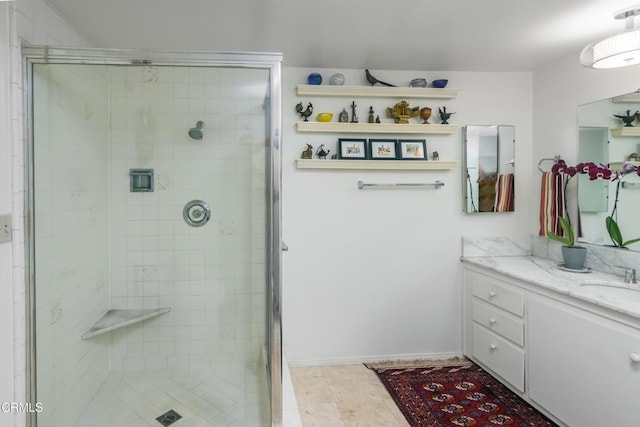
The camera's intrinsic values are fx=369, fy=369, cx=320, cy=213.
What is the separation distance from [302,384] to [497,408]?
1230 mm

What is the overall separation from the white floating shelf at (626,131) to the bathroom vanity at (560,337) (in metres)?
0.87

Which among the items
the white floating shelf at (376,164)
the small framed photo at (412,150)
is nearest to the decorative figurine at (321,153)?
the white floating shelf at (376,164)

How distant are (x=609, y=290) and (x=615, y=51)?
3.98 feet

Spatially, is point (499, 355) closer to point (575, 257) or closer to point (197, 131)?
point (575, 257)

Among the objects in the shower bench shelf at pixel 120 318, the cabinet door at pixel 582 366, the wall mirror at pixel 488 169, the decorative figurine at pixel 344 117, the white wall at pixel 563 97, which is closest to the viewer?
the cabinet door at pixel 582 366

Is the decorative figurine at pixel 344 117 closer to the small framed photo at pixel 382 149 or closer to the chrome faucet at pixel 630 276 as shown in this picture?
the small framed photo at pixel 382 149

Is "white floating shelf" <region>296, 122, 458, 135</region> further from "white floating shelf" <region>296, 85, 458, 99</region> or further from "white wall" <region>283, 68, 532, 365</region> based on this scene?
"white floating shelf" <region>296, 85, 458, 99</region>

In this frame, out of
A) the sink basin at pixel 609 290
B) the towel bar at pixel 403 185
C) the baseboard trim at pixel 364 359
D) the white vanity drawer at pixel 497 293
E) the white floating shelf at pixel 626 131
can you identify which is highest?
the white floating shelf at pixel 626 131

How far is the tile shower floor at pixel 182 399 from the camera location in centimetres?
186

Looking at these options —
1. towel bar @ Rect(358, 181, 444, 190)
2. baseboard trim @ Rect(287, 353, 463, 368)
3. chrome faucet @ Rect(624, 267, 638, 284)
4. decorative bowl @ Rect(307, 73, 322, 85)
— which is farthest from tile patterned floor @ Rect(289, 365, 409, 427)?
decorative bowl @ Rect(307, 73, 322, 85)

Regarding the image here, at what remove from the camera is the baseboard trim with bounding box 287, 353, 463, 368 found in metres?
2.81

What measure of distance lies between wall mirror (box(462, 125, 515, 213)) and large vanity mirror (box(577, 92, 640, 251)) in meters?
0.48

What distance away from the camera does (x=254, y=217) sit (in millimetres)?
1950

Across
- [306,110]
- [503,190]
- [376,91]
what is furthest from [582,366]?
[306,110]
